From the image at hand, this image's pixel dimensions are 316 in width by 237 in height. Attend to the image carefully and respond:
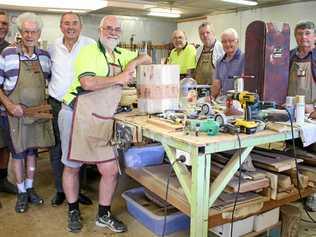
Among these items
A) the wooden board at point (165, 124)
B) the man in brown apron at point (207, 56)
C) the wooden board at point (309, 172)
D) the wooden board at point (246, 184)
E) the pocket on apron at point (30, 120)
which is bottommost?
the wooden board at point (309, 172)

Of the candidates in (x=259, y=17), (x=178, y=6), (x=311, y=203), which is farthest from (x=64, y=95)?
(x=259, y=17)

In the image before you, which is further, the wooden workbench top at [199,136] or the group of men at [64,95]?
the group of men at [64,95]

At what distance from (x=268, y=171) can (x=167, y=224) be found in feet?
2.56

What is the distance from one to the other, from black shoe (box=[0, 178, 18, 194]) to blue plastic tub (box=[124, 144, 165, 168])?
1.34 m

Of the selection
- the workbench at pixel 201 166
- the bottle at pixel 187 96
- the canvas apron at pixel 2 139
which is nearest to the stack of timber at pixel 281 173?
the workbench at pixel 201 166

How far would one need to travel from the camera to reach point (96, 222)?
2.59 m

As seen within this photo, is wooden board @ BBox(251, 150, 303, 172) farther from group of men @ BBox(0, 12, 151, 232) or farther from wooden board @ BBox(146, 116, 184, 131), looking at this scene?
group of men @ BBox(0, 12, 151, 232)

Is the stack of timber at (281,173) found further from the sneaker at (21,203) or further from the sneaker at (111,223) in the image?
the sneaker at (21,203)

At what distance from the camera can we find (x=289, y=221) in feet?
7.60

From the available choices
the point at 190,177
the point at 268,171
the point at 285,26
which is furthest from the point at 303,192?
the point at 285,26

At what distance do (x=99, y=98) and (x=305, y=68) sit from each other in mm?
1773

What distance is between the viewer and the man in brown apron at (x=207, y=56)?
3.92 m

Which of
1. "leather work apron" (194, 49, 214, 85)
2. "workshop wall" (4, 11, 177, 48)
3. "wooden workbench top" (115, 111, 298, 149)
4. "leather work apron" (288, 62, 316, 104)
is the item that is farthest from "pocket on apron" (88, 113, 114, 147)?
"workshop wall" (4, 11, 177, 48)

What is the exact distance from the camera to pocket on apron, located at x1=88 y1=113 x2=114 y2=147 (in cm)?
230
